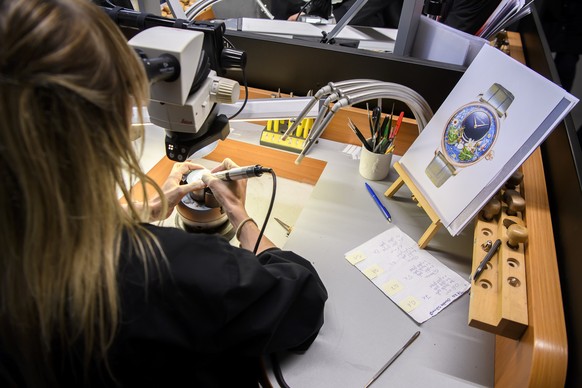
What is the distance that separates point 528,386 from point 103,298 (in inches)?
22.3

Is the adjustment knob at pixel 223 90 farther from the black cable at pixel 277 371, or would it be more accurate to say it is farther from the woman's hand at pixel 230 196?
the black cable at pixel 277 371

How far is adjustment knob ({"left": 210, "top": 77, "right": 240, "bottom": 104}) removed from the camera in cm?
66

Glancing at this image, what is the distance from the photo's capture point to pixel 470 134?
2.63 ft

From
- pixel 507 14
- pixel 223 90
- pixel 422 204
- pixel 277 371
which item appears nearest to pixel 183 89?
pixel 223 90

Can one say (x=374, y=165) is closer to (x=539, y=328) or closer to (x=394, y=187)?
(x=394, y=187)

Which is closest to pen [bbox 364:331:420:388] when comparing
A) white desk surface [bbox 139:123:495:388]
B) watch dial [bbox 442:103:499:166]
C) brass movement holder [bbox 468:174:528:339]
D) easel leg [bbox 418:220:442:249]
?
white desk surface [bbox 139:123:495:388]

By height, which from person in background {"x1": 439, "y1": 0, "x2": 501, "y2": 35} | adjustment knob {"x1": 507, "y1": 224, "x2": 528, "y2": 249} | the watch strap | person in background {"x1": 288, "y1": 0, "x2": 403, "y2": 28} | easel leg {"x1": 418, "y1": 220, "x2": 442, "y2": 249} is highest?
the watch strap

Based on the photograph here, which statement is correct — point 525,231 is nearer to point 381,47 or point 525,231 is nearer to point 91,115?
point 91,115

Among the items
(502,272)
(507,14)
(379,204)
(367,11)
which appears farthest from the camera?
(367,11)

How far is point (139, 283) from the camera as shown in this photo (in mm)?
473

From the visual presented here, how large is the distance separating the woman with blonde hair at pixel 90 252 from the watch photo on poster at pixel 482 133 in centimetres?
44

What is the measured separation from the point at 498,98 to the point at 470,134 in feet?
Result: 0.28

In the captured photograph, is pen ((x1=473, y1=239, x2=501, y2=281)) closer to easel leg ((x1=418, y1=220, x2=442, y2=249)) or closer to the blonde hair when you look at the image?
easel leg ((x1=418, y1=220, x2=442, y2=249))

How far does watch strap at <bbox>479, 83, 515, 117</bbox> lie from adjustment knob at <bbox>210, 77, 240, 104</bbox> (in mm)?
511
